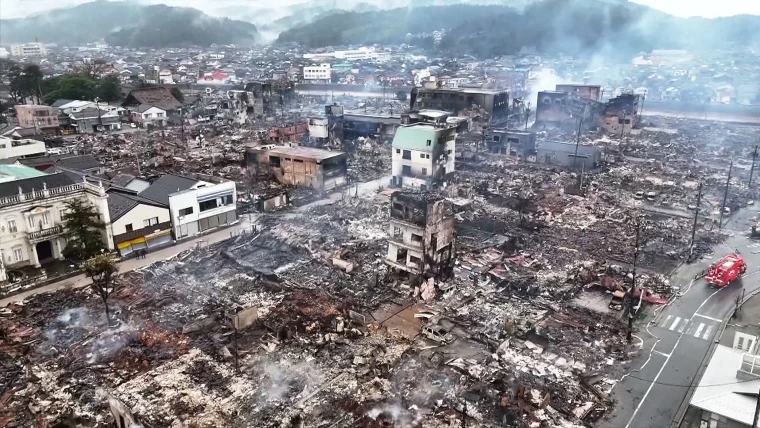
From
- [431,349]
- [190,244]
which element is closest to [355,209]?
[190,244]

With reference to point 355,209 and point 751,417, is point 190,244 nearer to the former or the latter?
point 355,209

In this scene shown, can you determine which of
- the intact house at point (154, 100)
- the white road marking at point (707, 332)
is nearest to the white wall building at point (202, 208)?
the white road marking at point (707, 332)

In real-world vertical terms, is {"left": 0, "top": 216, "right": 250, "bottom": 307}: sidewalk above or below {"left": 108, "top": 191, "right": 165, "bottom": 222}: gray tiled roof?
below

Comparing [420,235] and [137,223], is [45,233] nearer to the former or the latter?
[137,223]

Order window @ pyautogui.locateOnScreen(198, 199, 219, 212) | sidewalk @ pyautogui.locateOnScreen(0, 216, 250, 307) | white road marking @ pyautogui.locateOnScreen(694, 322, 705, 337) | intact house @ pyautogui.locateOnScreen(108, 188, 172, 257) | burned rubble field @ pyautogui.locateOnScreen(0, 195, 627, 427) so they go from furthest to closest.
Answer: window @ pyautogui.locateOnScreen(198, 199, 219, 212) → intact house @ pyautogui.locateOnScreen(108, 188, 172, 257) → sidewalk @ pyautogui.locateOnScreen(0, 216, 250, 307) → white road marking @ pyautogui.locateOnScreen(694, 322, 705, 337) → burned rubble field @ pyautogui.locateOnScreen(0, 195, 627, 427)

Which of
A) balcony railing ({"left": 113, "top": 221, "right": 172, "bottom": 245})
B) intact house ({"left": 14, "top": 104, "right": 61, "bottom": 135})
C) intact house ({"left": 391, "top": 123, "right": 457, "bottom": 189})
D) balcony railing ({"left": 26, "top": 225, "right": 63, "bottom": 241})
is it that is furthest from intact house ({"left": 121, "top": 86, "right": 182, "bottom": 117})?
balcony railing ({"left": 26, "top": 225, "right": 63, "bottom": 241})

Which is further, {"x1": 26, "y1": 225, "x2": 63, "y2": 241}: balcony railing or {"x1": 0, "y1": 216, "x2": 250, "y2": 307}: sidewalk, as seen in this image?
{"x1": 26, "y1": 225, "x2": 63, "y2": 241}: balcony railing

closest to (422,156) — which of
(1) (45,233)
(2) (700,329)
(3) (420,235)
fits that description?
(3) (420,235)

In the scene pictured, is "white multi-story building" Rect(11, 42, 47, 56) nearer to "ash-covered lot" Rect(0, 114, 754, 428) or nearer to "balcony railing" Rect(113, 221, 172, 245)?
"balcony railing" Rect(113, 221, 172, 245)
